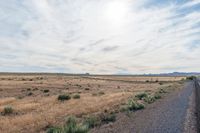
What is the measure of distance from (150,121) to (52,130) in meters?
6.17

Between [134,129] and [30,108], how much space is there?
1185 centimetres

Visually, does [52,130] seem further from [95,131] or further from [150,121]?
[150,121]

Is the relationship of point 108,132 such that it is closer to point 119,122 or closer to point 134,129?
point 134,129

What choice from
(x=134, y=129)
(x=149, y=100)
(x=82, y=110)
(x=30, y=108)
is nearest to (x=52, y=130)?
(x=134, y=129)

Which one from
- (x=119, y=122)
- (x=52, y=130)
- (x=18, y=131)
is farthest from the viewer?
(x=119, y=122)

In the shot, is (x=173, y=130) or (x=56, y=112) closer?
(x=173, y=130)

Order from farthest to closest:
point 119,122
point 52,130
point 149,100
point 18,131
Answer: point 149,100 < point 119,122 < point 18,131 < point 52,130

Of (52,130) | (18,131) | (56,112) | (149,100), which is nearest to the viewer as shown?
(52,130)

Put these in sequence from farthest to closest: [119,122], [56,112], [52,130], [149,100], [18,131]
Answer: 1. [149,100]
2. [56,112]
3. [119,122]
4. [18,131]
5. [52,130]

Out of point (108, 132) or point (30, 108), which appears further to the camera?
point (30, 108)

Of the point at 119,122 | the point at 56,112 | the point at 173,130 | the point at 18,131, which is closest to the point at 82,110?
the point at 56,112

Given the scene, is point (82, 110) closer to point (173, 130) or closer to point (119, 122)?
point (119, 122)

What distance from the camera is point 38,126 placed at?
57.5 feet

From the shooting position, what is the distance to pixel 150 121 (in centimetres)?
1872
